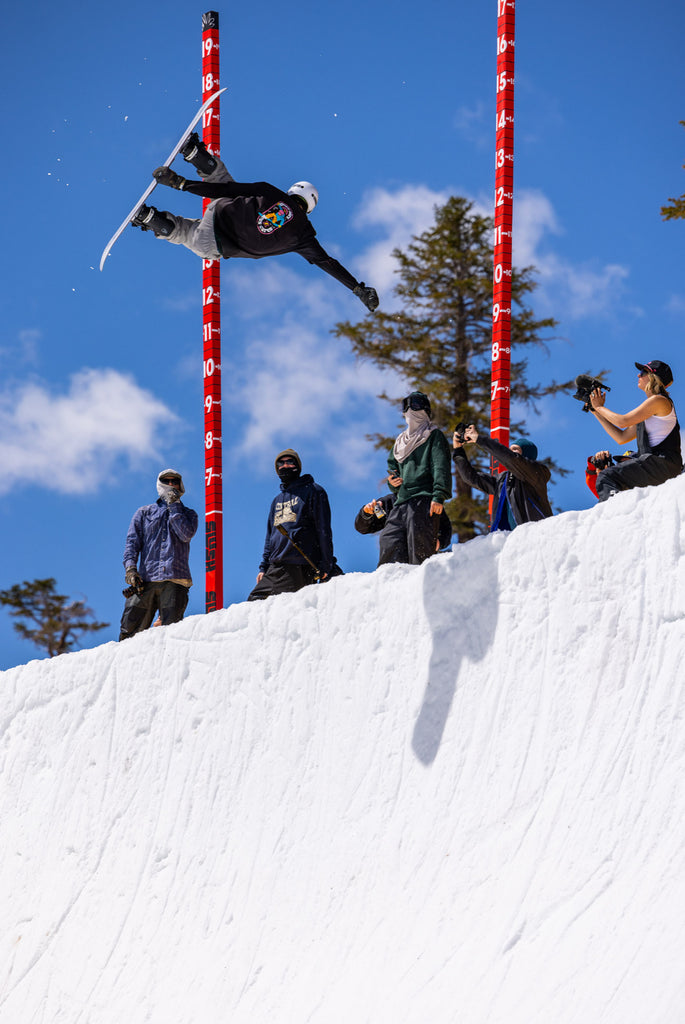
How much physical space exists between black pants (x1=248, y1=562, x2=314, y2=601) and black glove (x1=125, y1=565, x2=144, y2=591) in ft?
3.93

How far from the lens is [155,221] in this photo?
7219mm

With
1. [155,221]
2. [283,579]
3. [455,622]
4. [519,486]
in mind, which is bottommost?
[455,622]

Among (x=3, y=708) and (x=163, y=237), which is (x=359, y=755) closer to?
(x=163, y=237)

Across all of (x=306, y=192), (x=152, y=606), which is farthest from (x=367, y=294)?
(x=152, y=606)

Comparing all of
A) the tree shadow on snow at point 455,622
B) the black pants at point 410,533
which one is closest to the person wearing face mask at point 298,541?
the black pants at point 410,533

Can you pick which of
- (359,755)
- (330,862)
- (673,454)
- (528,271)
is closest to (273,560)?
(359,755)

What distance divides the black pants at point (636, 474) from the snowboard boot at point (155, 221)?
3.34 m

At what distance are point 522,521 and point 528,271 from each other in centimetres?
1560

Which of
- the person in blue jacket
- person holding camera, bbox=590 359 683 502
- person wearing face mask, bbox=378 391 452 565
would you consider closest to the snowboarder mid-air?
person wearing face mask, bbox=378 391 452 565

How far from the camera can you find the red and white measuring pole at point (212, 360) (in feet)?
36.4

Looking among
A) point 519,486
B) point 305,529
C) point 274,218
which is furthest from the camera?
point 305,529

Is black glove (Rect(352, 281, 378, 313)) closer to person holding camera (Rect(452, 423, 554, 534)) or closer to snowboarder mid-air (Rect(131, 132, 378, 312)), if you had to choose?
snowboarder mid-air (Rect(131, 132, 378, 312))

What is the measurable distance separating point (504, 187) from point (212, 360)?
3562 millimetres

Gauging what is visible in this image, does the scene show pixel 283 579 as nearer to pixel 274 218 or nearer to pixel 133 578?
pixel 133 578
